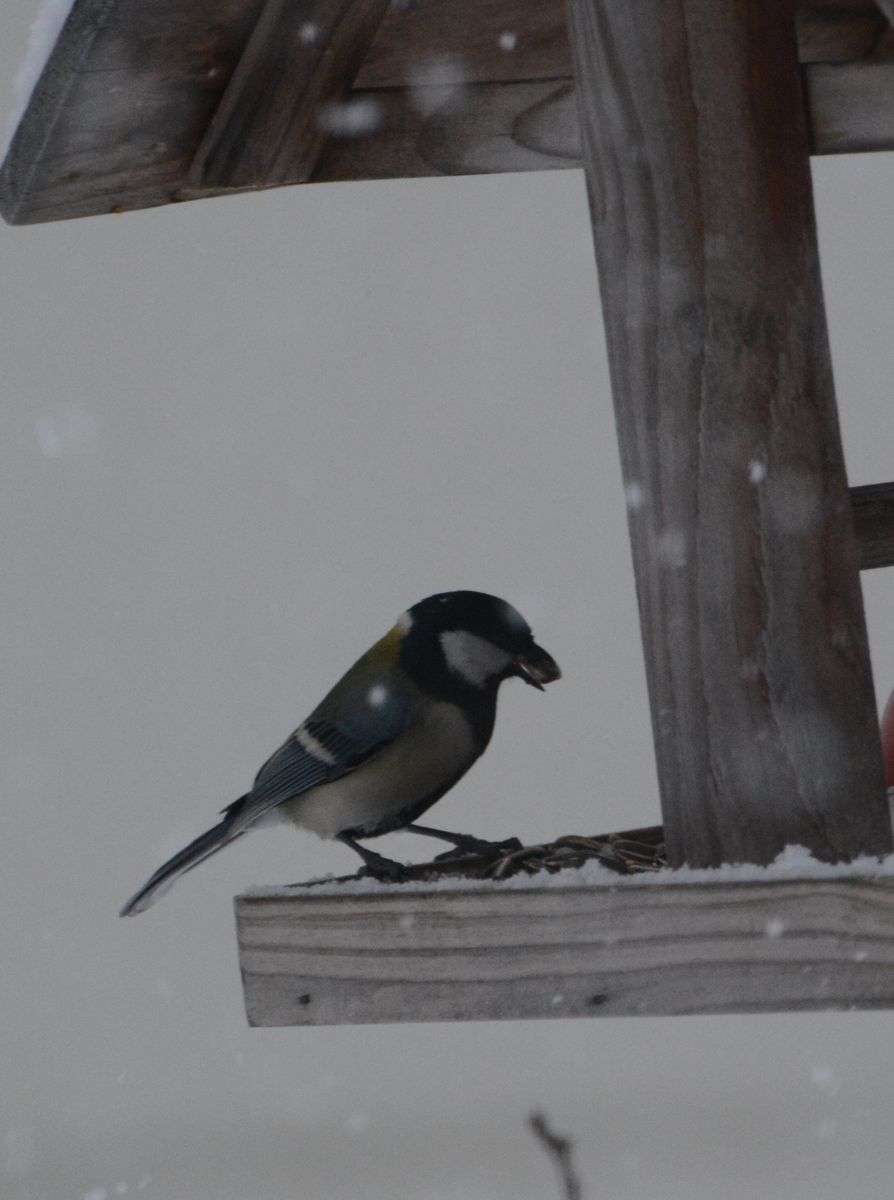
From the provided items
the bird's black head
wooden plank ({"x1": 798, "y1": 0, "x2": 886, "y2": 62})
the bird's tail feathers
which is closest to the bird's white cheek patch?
the bird's black head

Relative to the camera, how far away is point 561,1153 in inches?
40.7

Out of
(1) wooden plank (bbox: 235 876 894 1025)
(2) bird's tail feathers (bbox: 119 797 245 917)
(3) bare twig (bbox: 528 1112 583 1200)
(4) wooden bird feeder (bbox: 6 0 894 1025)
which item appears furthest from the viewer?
(2) bird's tail feathers (bbox: 119 797 245 917)

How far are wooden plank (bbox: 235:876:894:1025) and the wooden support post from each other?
0.39 feet

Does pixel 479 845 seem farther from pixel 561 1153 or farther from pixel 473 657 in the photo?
pixel 561 1153

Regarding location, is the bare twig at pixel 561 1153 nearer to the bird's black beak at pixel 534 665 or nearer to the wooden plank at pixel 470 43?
the bird's black beak at pixel 534 665

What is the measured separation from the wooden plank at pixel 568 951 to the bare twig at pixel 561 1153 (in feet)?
0.61

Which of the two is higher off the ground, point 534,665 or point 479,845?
point 534,665

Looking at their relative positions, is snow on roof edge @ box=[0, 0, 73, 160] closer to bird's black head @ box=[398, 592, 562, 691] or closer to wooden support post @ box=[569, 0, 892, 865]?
wooden support post @ box=[569, 0, 892, 865]

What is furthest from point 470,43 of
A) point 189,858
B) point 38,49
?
point 189,858

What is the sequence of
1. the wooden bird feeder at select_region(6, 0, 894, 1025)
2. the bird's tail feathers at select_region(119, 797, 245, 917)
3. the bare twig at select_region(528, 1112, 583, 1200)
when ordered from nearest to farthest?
the bare twig at select_region(528, 1112, 583, 1200), the wooden bird feeder at select_region(6, 0, 894, 1025), the bird's tail feathers at select_region(119, 797, 245, 917)

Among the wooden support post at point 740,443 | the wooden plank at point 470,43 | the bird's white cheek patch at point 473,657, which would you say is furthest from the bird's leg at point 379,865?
the wooden plank at point 470,43

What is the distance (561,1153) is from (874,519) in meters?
0.75

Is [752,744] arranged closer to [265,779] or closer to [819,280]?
[819,280]

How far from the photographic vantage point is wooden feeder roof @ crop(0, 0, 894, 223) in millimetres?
1507
